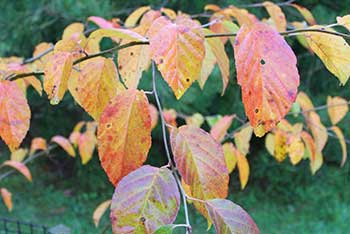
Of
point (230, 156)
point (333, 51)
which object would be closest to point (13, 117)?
point (333, 51)

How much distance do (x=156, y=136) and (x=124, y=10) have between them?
3.72 feet

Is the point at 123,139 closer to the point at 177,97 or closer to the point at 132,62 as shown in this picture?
the point at 177,97

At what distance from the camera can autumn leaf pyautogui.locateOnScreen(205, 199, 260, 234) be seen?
39 cm

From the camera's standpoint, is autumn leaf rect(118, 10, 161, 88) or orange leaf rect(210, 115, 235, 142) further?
orange leaf rect(210, 115, 235, 142)

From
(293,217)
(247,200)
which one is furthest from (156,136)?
(293,217)

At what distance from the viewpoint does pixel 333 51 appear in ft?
1.68

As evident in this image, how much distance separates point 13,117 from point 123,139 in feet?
0.55

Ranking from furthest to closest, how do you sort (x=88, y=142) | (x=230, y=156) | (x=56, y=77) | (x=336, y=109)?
1. (x=88, y=142)
2. (x=336, y=109)
3. (x=230, y=156)
4. (x=56, y=77)

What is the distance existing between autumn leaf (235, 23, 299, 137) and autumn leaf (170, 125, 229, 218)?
0.20 ft

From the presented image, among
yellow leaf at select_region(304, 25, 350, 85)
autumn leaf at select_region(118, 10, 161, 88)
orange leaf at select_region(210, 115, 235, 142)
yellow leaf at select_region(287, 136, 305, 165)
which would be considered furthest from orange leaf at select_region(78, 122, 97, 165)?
yellow leaf at select_region(304, 25, 350, 85)

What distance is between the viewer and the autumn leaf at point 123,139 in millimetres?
445

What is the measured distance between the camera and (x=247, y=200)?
455 centimetres

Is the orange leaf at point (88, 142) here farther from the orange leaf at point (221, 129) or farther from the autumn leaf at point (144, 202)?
the autumn leaf at point (144, 202)

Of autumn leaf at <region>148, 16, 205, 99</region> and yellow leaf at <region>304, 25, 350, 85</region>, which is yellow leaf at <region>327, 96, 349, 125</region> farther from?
autumn leaf at <region>148, 16, 205, 99</region>
